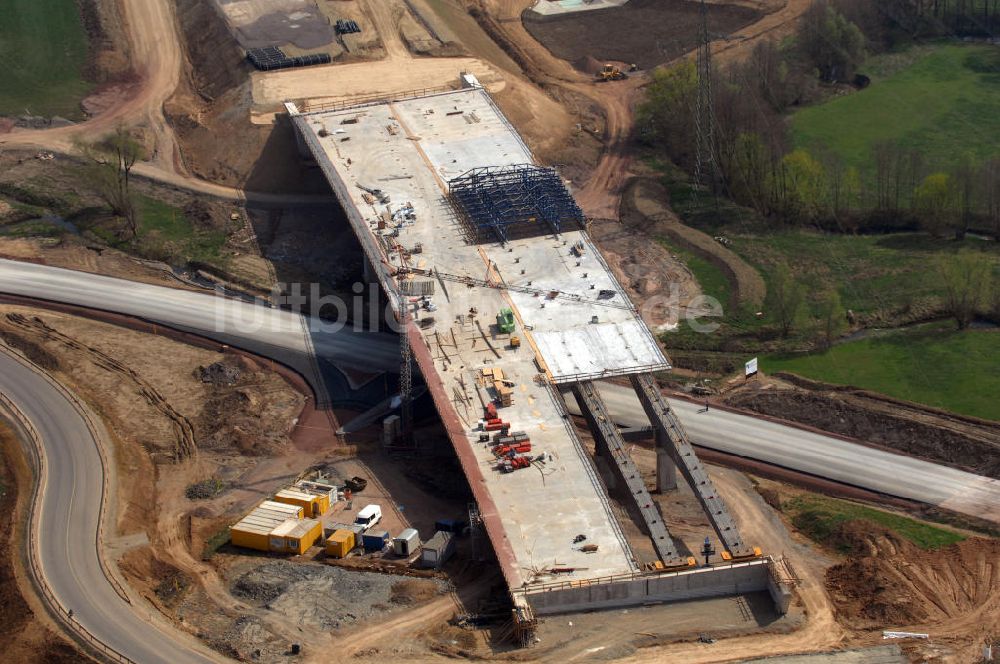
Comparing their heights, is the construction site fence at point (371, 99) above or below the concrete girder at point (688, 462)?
above

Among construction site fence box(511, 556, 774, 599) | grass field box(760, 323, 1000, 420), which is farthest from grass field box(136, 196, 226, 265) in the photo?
construction site fence box(511, 556, 774, 599)

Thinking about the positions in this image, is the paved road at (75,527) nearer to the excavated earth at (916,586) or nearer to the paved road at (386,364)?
the paved road at (386,364)

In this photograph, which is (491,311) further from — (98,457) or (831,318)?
(98,457)

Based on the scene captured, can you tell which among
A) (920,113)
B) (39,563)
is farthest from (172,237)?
(920,113)

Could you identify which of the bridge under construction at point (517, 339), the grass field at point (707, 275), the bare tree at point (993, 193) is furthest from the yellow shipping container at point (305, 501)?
the bare tree at point (993, 193)

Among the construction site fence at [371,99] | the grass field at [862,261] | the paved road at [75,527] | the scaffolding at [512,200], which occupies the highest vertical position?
the construction site fence at [371,99]

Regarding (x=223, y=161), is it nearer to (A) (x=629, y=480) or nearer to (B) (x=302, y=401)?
(B) (x=302, y=401)

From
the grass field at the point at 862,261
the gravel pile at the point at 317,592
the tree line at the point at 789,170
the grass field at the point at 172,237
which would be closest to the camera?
the gravel pile at the point at 317,592
